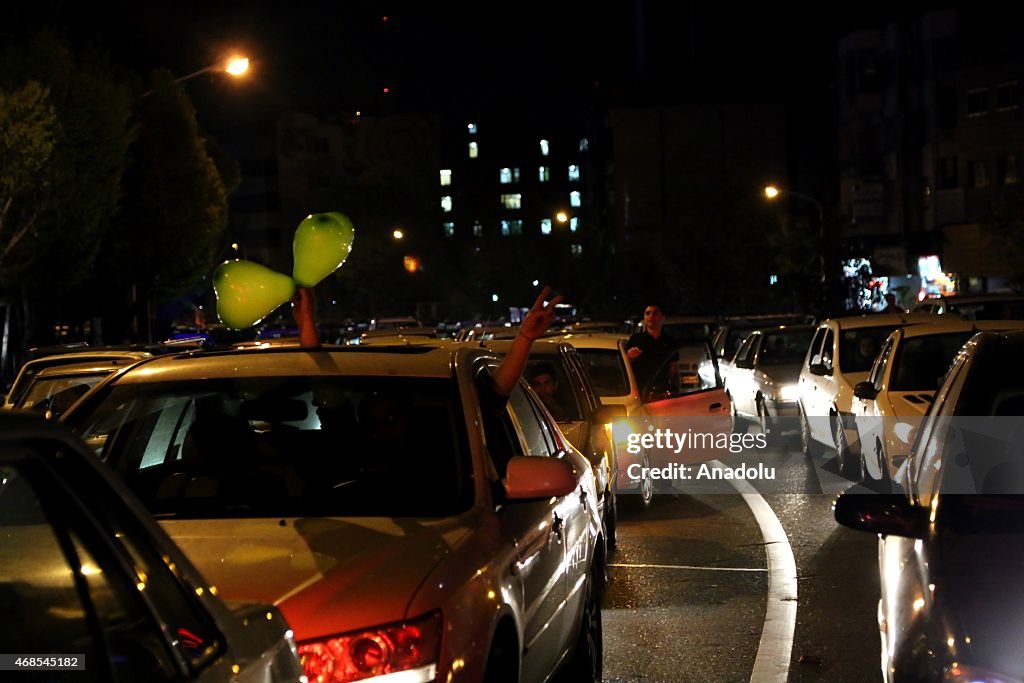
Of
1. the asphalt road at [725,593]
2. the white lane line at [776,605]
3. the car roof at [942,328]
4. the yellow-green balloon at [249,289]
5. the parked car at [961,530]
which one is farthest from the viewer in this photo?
the car roof at [942,328]

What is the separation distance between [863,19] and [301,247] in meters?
73.4

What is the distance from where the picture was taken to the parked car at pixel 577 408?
10773 millimetres

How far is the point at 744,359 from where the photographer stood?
23547mm

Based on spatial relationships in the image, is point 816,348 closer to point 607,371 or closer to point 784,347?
point 607,371

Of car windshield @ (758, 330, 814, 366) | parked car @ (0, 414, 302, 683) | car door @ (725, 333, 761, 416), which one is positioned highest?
parked car @ (0, 414, 302, 683)

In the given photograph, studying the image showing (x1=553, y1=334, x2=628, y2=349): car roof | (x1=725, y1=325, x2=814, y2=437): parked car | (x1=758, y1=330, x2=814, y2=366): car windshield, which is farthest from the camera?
(x1=758, y1=330, x2=814, y2=366): car windshield

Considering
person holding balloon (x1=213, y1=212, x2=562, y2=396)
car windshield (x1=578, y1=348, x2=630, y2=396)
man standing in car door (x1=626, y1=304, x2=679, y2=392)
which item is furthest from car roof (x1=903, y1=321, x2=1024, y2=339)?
person holding balloon (x1=213, y1=212, x2=562, y2=396)

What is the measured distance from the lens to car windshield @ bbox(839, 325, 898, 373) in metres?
17.1

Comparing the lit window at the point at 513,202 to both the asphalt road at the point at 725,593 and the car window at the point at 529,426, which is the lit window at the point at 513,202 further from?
the car window at the point at 529,426

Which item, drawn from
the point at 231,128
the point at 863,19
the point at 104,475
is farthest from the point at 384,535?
the point at 231,128

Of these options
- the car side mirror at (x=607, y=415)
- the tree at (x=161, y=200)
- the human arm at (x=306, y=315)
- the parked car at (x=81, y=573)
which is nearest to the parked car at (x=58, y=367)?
the car side mirror at (x=607, y=415)

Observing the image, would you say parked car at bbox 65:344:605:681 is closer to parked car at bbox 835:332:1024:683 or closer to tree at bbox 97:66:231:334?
parked car at bbox 835:332:1024:683

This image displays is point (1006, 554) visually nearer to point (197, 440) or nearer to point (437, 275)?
point (197, 440)

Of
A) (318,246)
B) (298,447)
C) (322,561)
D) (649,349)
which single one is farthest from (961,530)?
(649,349)
